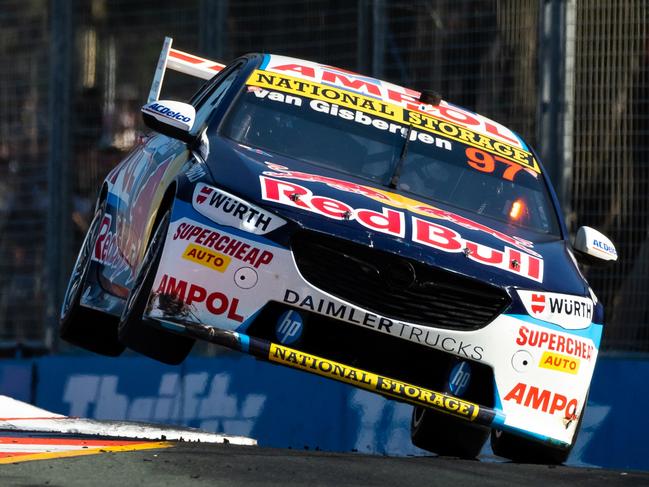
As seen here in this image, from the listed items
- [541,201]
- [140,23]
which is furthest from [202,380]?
[140,23]

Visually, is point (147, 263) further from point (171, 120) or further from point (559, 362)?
point (559, 362)

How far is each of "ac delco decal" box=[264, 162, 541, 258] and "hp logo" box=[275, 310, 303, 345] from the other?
70 centimetres

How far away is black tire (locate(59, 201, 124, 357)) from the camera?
10.1 m

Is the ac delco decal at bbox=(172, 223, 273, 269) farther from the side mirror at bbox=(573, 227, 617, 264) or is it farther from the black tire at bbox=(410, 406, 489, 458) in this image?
the side mirror at bbox=(573, 227, 617, 264)

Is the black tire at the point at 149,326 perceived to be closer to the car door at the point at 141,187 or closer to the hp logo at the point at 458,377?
the car door at the point at 141,187

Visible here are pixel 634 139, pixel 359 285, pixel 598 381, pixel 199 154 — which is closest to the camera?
pixel 359 285

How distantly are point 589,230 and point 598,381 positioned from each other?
1.80 m

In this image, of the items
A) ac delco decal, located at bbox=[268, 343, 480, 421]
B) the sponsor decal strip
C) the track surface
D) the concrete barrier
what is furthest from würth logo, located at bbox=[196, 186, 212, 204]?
the concrete barrier

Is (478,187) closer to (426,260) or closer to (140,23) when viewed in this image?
(426,260)

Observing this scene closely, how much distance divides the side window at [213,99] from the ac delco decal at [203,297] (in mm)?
1270

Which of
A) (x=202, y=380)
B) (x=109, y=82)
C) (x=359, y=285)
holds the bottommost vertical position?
(x=202, y=380)

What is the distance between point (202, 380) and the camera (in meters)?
11.7

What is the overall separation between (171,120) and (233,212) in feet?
2.83

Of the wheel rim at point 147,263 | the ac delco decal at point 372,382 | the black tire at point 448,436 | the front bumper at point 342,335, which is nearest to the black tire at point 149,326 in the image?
the wheel rim at point 147,263
